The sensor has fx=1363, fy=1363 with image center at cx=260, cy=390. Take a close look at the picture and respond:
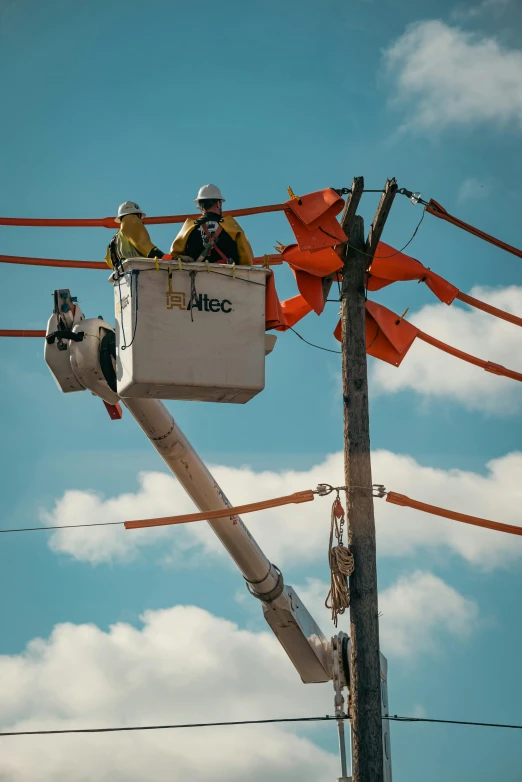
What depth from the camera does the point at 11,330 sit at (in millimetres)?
14453

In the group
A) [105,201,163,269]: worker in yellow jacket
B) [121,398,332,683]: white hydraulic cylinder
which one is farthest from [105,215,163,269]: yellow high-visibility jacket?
[121,398,332,683]: white hydraulic cylinder

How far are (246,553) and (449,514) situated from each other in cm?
321

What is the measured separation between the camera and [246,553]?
1582 centimetres

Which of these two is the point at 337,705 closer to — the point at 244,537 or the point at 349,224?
the point at 244,537

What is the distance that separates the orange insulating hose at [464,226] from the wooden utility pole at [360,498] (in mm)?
780

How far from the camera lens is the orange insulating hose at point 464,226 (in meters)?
14.3

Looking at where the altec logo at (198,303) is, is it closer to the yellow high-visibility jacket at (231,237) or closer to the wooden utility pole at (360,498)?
the yellow high-visibility jacket at (231,237)

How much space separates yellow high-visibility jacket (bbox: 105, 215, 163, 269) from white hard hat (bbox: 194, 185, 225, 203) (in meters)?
0.58

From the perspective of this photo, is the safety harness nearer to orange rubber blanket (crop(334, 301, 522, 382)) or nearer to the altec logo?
the altec logo

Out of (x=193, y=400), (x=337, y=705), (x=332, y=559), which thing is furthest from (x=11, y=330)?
(x=337, y=705)

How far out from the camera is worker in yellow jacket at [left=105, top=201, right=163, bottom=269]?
12.4 meters

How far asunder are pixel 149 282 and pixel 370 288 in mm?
3816

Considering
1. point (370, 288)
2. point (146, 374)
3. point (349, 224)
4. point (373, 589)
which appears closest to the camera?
point (146, 374)

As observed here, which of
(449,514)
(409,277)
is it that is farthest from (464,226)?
(449,514)
